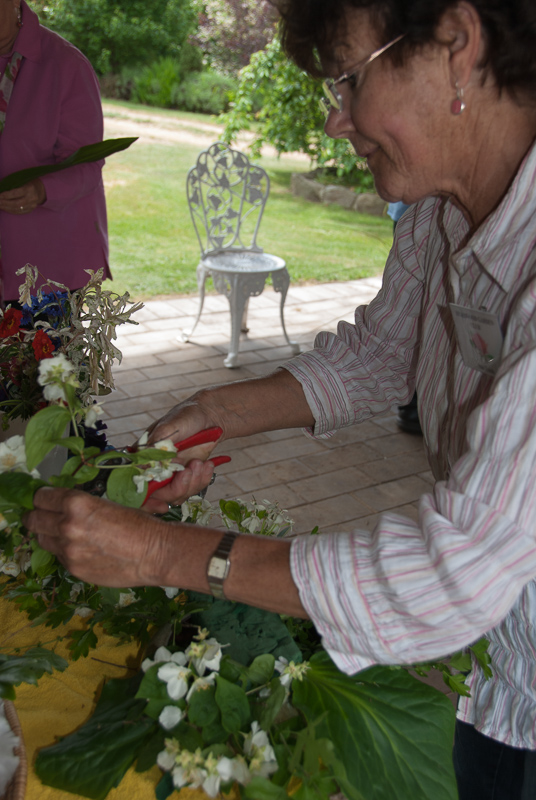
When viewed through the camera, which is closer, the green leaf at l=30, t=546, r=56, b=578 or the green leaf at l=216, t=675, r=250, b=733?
the green leaf at l=216, t=675, r=250, b=733

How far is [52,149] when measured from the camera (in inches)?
88.4

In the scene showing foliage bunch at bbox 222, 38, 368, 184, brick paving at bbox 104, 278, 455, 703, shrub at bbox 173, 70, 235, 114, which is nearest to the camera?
brick paving at bbox 104, 278, 455, 703

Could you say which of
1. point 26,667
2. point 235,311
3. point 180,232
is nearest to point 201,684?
point 26,667

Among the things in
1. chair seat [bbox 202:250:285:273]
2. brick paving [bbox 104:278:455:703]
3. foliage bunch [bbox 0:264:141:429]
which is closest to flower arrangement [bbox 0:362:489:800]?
foliage bunch [bbox 0:264:141:429]

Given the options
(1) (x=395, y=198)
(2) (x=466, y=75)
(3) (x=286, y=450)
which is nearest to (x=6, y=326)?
(1) (x=395, y=198)

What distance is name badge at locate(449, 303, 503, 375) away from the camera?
2.97ft

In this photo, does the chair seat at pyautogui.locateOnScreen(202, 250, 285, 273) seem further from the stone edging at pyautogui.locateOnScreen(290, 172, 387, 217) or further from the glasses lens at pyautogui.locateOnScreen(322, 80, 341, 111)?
the stone edging at pyautogui.locateOnScreen(290, 172, 387, 217)

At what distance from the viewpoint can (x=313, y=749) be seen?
748 mm

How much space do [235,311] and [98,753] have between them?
11.9 ft

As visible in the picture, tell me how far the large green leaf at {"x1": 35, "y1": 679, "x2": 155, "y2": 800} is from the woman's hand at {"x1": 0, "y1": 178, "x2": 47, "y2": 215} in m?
1.70

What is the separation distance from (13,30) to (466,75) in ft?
5.71

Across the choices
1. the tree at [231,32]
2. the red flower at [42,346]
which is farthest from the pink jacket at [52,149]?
the tree at [231,32]

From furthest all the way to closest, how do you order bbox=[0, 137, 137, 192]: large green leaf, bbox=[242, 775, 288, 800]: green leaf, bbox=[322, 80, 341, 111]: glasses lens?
bbox=[0, 137, 137, 192]: large green leaf < bbox=[322, 80, 341, 111]: glasses lens < bbox=[242, 775, 288, 800]: green leaf

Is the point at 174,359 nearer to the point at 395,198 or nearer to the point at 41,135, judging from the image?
the point at 41,135
